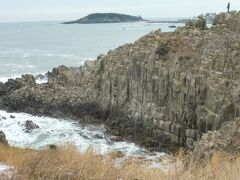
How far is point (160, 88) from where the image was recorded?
110 ft

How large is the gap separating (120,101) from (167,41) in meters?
6.18

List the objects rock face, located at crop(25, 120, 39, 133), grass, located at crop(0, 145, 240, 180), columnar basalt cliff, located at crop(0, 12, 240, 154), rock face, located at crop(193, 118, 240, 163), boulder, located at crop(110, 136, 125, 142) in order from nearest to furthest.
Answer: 1. grass, located at crop(0, 145, 240, 180)
2. rock face, located at crop(193, 118, 240, 163)
3. columnar basalt cliff, located at crop(0, 12, 240, 154)
4. boulder, located at crop(110, 136, 125, 142)
5. rock face, located at crop(25, 120, 39, 133)

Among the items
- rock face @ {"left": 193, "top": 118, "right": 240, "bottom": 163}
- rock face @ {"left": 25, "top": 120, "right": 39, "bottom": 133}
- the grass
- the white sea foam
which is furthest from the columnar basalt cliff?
the grass

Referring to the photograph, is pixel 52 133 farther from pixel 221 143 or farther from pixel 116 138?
pixel 221 143

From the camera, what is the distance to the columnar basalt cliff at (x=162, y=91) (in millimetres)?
29562

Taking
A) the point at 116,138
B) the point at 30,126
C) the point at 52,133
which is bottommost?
the point at 52,133

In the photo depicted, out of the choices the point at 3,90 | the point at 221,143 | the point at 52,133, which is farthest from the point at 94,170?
the point at 3,90

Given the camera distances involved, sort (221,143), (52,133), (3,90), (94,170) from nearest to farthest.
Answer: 1. (94,170)
2. (221,143)
3. (52,133)
4. (3,90)

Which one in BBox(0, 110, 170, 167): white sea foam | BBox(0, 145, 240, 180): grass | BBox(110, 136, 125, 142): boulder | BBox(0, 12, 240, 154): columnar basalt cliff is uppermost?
BBox(0, 145, 240, 180): grass

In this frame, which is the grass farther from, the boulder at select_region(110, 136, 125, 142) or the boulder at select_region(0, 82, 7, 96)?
the boulder at select_region(0, 82, 7, 96)

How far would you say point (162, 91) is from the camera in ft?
110

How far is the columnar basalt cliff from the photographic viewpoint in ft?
97.0

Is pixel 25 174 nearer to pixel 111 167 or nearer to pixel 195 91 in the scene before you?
pixel 111 167

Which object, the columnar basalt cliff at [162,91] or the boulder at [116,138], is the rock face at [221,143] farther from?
the boulder at [116,138]
